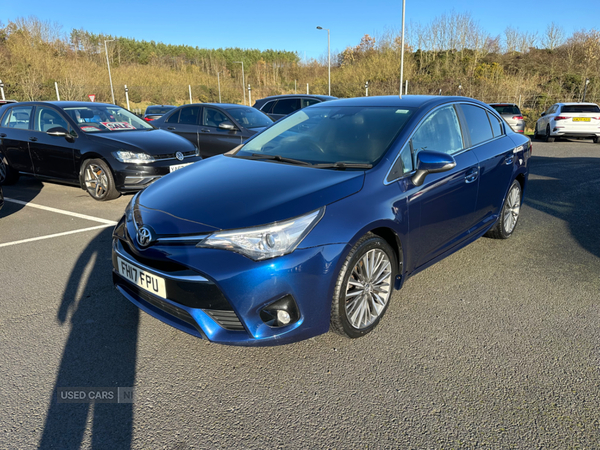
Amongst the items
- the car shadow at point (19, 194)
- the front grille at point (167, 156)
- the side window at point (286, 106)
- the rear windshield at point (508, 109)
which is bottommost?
the car shadow at point (19, 194)

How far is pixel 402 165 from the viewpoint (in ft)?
9.97

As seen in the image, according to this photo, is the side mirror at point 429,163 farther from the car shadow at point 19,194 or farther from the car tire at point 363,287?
the car shadow at point 19,194

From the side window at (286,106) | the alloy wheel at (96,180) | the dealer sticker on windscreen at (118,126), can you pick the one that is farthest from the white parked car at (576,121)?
the alloy wheel at (96,180)

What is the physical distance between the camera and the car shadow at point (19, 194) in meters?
6.44

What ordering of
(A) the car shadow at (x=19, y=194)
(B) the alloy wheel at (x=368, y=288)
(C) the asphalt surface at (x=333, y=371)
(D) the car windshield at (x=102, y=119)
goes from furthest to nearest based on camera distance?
(D) the car windshield at (x=102, y=119) → (A) the car shadow at (x=19, y=194) → (B) the alloy wheel at (x=368, y=288) → (C) the asphalt surface at (x=333, y=371)

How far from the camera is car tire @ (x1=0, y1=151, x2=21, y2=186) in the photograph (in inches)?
316

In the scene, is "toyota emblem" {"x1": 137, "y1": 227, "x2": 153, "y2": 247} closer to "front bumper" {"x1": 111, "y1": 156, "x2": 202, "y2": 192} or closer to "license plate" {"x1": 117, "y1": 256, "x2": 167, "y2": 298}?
"license plate" {"x1": 117, "y1": 256, "x2": 167, "y2": 298}

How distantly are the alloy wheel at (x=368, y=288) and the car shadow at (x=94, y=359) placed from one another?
1.37 meters

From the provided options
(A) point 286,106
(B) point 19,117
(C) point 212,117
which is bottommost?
(C) point 212,117

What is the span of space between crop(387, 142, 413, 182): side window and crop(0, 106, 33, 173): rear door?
7.09 meters

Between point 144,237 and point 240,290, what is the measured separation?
2.44 ft

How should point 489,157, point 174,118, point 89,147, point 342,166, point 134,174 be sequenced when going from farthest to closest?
1. point 174,118
2. point 89,147
3. point 134,174
4. point 489,157
5. point 342,166

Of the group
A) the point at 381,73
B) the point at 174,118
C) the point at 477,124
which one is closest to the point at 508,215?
the point at 477,124

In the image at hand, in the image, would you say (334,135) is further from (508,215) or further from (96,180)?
(96,180)
